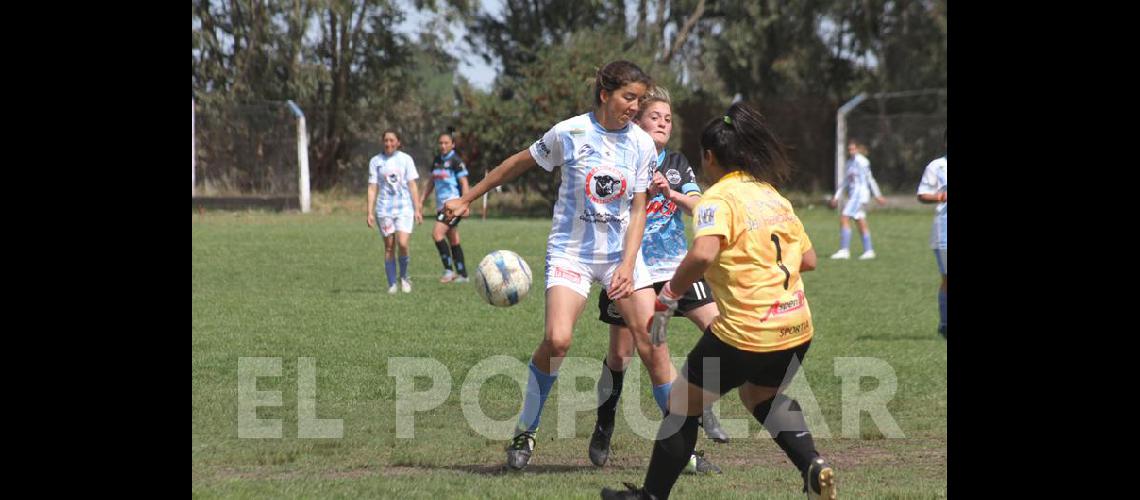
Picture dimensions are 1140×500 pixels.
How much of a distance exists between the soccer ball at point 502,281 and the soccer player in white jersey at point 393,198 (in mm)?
8289

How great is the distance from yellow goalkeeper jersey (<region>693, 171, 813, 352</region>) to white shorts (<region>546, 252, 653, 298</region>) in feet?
4.48

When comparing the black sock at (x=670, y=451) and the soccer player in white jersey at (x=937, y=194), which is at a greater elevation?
the soccer player in white jersey at (x=937, y=194)

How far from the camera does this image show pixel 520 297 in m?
6.79

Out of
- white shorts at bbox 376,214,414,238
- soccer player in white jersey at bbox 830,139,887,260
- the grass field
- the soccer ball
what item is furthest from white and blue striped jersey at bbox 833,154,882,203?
the soccer ball

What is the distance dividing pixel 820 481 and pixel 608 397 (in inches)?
75.8

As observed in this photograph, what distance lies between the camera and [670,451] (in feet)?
17.3

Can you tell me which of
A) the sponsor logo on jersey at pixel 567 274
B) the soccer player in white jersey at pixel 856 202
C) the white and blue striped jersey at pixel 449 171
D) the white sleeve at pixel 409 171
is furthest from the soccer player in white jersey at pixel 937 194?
the soccer player in white jersey at pixel 856 202

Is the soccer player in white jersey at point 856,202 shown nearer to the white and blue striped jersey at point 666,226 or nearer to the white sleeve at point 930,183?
the white sleeve at point 930,183

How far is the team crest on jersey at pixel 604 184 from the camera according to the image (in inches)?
250

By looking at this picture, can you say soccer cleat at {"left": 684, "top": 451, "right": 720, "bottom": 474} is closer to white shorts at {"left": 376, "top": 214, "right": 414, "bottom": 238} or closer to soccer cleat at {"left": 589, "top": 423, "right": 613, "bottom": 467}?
soccer cleat at {"left": 589, "top": 423, "right": 613, "bottom": 467}

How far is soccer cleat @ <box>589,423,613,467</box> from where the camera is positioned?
6637 millimetres

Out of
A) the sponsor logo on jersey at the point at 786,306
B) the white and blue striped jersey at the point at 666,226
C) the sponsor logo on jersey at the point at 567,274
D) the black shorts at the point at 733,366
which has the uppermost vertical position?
the white and blue striped jersey at the point at 666,226

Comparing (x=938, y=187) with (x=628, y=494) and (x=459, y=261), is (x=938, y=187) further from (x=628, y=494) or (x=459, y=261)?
(x=459, y=261)
